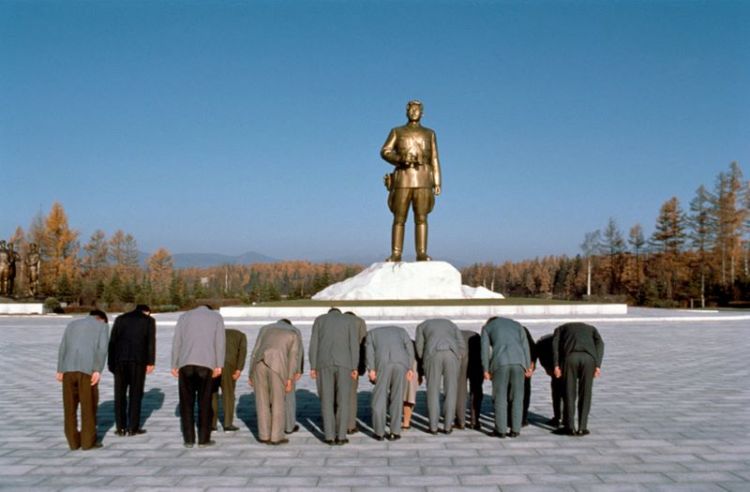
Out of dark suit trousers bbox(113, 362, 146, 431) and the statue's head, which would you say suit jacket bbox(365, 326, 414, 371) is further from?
the statue's head

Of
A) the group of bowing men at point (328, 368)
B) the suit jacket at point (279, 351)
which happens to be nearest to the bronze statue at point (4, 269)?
the group of bowing men at point (328, 368)

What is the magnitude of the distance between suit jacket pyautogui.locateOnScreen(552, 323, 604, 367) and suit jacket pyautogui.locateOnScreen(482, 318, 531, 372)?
1.07ft

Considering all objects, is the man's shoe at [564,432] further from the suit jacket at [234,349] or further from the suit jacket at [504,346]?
the suit jacket at [234,349]

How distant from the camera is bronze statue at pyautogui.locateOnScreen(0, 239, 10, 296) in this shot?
27828 mm

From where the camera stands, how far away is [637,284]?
53781 millimetres

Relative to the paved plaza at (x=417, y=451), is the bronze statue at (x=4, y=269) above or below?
above

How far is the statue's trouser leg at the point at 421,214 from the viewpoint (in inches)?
955

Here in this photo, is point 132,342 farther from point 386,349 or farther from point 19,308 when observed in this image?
point 19,308

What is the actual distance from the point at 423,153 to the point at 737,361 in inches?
564

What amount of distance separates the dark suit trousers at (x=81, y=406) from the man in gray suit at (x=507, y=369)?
372 cm

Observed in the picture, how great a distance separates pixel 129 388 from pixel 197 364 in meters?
0.85

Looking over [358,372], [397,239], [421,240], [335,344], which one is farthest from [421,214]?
[335,344]

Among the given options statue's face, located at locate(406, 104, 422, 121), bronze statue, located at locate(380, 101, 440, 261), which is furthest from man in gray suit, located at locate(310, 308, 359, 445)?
statue's face, located at locate(406, 104, 422, 121)

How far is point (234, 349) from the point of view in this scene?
6691mm
